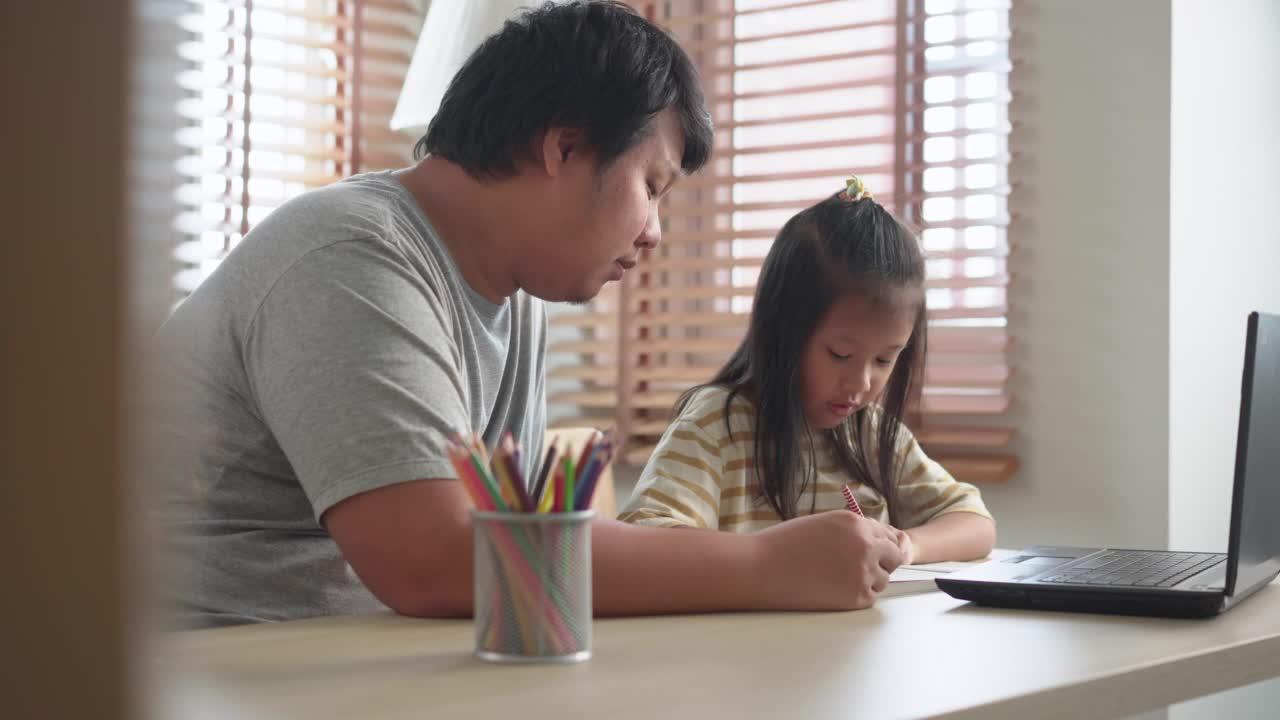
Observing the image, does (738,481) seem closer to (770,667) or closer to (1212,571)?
(1212,571)

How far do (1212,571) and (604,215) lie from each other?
67 cm

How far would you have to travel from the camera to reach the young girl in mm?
1789

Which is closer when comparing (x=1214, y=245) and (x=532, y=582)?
(x=532, y=582)

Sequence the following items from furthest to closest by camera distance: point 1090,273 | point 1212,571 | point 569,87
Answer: point 1090,273 < point 569,87 < point 1212,571

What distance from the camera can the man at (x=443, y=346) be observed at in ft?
3.28

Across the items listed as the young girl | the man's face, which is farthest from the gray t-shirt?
the young girl

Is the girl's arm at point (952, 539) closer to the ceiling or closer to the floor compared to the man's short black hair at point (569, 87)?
closer to the floor

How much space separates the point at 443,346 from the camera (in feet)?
3.64

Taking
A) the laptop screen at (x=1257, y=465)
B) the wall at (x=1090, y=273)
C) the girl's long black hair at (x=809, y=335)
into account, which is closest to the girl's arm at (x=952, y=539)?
the girl's long black hair at (x=809, y=335)

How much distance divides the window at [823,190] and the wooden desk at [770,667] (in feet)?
4.80

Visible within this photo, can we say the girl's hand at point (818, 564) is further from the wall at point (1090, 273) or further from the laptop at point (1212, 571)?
the wall at point (1090, 273)

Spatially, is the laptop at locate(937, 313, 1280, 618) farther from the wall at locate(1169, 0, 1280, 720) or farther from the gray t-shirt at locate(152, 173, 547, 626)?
the wall at locate(1169, 0, 1280, 720)

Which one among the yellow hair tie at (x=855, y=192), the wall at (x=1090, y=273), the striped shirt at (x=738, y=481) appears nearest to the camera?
the striped shirt at (x=738, y=481)

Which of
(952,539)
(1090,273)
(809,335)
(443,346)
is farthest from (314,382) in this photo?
(1090,273)
